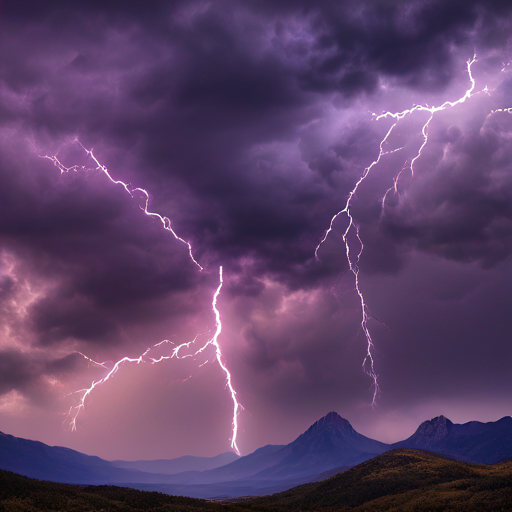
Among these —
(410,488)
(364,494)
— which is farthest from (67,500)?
(410,488)

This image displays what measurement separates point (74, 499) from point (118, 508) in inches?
227

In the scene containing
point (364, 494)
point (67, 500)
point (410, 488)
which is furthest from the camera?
point (364, 494)

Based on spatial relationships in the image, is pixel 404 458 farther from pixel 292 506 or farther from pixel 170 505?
pixel 170 505

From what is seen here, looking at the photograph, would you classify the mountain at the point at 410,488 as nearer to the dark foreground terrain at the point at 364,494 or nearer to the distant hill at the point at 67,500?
the dark foreground terrain at the point at 364,494

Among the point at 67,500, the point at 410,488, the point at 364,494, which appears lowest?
the point at 364,494

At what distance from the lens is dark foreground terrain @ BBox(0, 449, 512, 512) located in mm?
47375

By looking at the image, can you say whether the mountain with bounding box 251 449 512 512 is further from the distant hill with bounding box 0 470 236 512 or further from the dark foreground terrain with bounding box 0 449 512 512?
the distant hill with bounding box 0 470 236 512

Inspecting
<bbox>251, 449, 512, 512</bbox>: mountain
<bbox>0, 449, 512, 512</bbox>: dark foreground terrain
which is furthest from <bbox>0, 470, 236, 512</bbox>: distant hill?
<bbox>251, 449, 512, 512</bbox>: mountain

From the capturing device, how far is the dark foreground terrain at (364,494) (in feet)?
155

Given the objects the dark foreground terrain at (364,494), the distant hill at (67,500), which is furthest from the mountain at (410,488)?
the distant hill at (67,500)

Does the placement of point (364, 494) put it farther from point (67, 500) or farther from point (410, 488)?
point (67, 500)

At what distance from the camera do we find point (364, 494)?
245ft

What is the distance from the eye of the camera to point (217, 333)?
75.6 m

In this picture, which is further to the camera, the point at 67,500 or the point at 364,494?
the point at 364,494
